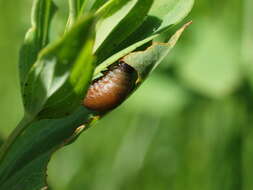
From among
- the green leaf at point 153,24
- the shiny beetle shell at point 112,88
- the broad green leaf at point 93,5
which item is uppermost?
the broad green leaf at point 93,5

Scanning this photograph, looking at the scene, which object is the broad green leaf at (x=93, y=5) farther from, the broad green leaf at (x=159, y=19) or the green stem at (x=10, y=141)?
the green stem at (x=10, y=141)

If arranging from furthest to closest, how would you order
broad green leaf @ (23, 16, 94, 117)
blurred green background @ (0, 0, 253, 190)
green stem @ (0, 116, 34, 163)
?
blurred green background @ (0, 0, 253, 190) < green stem @ (0, 116, 34, 163) < broad green leaf @ (23, 16, 94, 117)

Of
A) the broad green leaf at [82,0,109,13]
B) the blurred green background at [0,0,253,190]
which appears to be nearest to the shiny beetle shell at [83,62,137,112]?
the broad green leaf at [82,0,109,13]

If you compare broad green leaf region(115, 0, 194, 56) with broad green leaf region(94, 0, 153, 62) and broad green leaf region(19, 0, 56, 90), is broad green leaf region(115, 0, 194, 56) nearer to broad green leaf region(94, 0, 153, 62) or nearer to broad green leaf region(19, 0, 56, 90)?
broad green leaf region(94, 0, 153, 62)

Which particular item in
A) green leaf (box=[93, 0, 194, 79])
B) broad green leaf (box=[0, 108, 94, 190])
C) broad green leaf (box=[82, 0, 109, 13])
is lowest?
broad green leaf (box=[0, 108, 94, 190])

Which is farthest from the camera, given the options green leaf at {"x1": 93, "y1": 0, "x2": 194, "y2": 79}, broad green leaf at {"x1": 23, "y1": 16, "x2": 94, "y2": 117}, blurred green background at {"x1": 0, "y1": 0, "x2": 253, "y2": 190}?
blurred green background at {"x1": 0, "y1": 0, "x2": 253, "y2": 190}

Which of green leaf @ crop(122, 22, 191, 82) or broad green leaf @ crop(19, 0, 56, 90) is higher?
broad green leaf @ crop(19, 0, 56, 90)

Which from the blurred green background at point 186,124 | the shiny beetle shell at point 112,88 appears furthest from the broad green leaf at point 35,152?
the blurred green background at point 186,124
